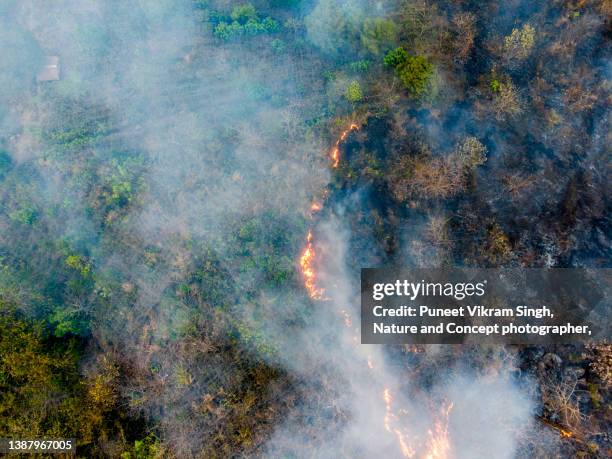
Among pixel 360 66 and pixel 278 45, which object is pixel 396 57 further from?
pixel 278 45

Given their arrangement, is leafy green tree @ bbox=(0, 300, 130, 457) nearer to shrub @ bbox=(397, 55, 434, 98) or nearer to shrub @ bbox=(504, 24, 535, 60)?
shrub @ bbox=(397, 55, 434, 98)

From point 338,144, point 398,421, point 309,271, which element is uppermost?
point 338,144

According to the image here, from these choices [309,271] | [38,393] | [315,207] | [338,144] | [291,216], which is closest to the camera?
[38,393]

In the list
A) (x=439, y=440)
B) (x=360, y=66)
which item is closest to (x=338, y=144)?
(x=360, y=66)

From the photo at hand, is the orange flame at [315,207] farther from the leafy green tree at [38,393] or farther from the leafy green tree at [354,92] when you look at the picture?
the leafy green tree at [38,393]

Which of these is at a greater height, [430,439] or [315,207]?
[315,207]
